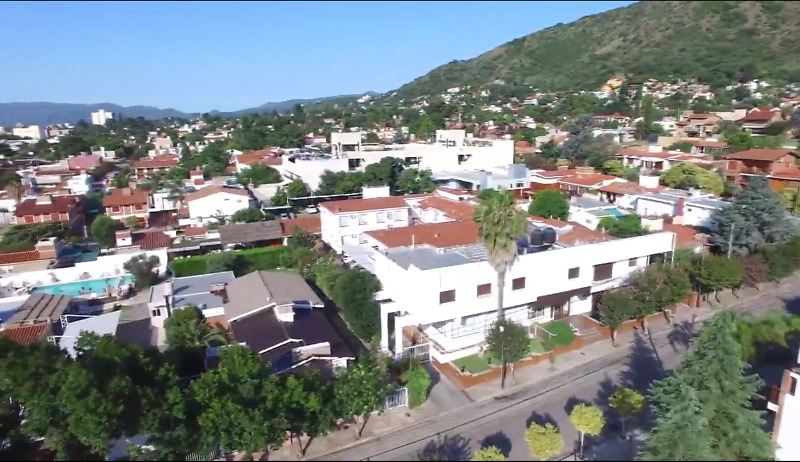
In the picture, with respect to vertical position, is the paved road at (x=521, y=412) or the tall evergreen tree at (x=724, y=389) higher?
the tall evergreen tree at (x=724, y=389)

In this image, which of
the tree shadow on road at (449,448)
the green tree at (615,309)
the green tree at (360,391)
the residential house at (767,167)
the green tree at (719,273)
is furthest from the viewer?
the residential house at (767,167)

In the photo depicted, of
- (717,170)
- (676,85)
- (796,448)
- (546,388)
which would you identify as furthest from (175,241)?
(676,85)

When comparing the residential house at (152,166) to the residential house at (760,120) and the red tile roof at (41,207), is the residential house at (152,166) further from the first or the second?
the residential house at (760,120)

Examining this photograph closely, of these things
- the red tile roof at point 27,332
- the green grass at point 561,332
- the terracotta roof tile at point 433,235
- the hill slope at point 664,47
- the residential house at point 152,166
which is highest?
the hill slope at point 664,47

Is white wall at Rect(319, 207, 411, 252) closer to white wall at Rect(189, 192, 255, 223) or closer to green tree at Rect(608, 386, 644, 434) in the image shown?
white wall at Rect(189, 192, 255, 223)

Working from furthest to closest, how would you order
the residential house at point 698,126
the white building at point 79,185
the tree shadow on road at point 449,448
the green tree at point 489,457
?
1. the residential house at point 698,126
2. the white building at point 79,185
3. the tree shadow on road at point 449,448
4. the green tree at point 489,457

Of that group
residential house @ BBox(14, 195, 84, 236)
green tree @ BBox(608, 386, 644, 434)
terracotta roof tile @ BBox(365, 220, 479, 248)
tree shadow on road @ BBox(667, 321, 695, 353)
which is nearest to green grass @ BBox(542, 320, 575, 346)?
tree shadow on road @ BBox(667, 321, 695, 353)

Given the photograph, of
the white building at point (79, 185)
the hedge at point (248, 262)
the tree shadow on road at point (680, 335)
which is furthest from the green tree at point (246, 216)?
the tree shadow on road at point (680, 335)
